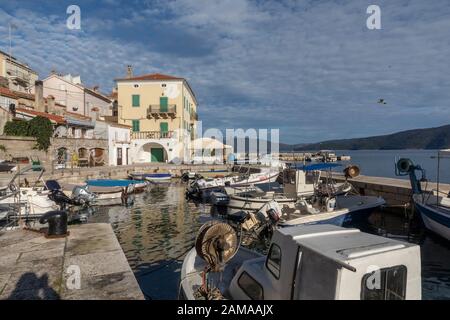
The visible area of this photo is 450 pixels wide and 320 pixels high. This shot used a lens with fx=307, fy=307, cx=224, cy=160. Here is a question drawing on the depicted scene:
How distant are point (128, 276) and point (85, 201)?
13.1m

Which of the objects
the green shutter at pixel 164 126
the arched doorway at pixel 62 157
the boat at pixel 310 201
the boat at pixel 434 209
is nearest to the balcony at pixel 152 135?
the green shutter at pixel 164 126

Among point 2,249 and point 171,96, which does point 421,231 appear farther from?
point 171,96

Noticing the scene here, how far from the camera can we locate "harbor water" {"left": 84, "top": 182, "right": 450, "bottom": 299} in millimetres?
8742

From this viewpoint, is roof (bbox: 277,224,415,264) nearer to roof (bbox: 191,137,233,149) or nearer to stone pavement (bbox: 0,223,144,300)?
stone pavement (bbox: 0,223,144,300)

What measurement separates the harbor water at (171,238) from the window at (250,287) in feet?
12.2

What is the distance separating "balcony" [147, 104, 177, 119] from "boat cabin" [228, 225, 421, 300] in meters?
41.4

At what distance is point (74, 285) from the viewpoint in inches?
207

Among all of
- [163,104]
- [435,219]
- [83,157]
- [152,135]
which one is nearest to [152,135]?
[152,135]

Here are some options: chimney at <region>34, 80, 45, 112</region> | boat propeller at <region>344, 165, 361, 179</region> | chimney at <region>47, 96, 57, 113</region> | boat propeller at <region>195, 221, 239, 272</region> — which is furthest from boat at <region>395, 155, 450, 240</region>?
chimney at <region>47, 96, 57, 113</region>

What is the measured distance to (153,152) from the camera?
45.3 metres

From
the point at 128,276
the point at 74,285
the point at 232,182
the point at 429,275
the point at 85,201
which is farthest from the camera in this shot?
the point at 232,182

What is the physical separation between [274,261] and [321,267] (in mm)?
979

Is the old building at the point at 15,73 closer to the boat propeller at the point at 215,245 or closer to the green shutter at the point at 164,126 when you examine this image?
the green shutter at the point at 164,126
